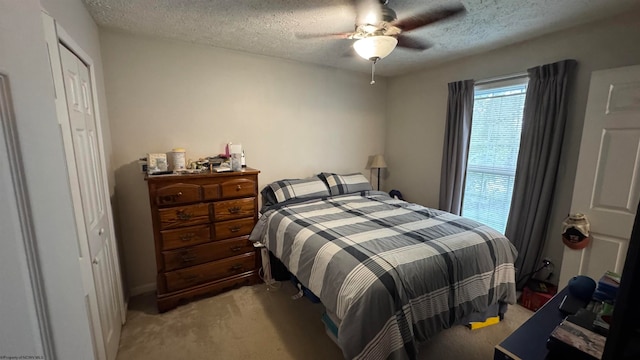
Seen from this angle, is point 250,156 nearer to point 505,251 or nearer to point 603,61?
point 505,251

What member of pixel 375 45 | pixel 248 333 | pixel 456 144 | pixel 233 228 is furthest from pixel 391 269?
pixel 456 144

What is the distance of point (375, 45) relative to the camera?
1726mm

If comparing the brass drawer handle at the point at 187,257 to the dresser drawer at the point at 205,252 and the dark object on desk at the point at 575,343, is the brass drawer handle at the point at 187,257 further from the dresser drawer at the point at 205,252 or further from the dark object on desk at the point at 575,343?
the dark object on desk at the point at 575,343

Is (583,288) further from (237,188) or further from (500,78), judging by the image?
(237,188)

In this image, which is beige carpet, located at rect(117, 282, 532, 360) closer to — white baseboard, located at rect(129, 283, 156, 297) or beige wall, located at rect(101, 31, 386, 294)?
white baseboard, located at rect(129, 283, 156, 297)

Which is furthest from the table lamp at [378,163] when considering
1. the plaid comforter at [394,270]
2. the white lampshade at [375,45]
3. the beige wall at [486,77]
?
the white lampshade at [375,45]

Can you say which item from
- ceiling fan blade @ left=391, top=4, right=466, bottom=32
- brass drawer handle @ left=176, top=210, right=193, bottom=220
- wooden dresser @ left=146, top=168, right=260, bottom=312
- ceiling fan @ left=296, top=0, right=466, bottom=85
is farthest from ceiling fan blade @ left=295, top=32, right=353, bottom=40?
brass drawer handle @ left=176, top=210, right=193, bottom=220

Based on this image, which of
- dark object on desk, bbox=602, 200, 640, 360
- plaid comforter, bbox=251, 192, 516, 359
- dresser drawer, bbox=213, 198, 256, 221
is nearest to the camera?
dark object on desk, bbox=602, 200, 640, 360

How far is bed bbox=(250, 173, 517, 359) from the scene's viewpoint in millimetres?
1409

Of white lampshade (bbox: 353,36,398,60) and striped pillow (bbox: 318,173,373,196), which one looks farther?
Answer: striped pillow (bbox: 318,173,373,196)

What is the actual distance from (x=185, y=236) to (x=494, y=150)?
Result: 3.30m

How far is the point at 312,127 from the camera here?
132 inches

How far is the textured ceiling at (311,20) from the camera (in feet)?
5.86

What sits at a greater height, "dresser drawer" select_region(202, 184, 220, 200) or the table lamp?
the table lamp
